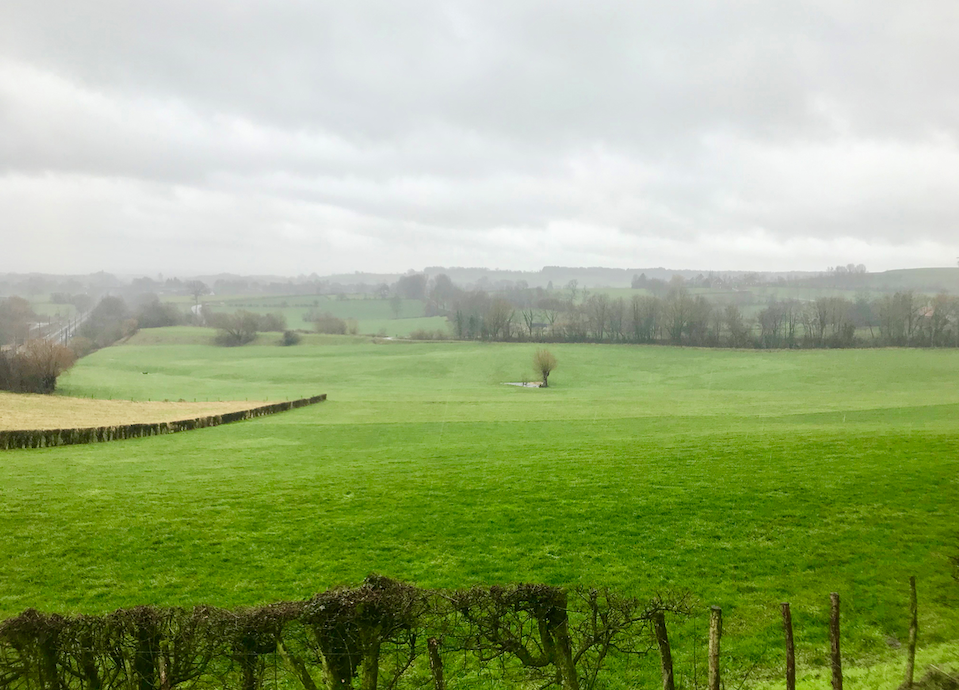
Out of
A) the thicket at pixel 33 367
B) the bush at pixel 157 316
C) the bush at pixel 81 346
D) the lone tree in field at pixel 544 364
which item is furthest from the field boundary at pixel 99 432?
the bush at pixel 157 316

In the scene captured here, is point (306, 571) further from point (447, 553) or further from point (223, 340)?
point (223, 340)

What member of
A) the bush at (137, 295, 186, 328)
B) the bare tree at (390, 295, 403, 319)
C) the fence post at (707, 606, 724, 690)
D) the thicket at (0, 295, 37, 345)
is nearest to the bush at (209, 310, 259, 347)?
the bush at (137, 295, 186, 328)

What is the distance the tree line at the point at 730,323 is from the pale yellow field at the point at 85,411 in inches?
2716

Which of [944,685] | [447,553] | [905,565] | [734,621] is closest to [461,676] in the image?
[447,553]

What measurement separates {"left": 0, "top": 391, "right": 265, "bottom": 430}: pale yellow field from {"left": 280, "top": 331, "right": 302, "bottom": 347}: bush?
62441 mm

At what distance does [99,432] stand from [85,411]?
49.5ft

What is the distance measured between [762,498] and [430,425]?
22.7 m

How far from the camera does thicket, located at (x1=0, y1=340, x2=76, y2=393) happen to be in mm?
52372

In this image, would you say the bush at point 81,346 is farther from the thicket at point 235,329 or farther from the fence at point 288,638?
the fence at point 288,638

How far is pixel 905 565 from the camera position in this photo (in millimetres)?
12742

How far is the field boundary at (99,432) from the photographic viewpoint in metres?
25.8

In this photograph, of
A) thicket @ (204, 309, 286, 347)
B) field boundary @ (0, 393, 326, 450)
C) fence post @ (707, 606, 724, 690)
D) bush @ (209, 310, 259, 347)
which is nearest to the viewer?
fence post @ (707, 606, 724, 690)

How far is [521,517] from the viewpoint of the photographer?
15.6 m

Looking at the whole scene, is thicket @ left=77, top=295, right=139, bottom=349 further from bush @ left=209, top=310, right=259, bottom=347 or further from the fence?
the fence
